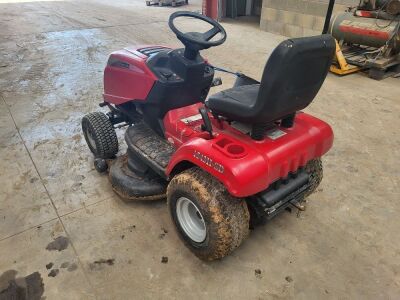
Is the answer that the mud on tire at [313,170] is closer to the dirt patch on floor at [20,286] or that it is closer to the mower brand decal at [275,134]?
the mower brand decal at [275,134]

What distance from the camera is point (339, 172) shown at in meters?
2.57

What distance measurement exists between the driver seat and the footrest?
1.91ft

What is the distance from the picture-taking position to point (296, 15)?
6297 mm

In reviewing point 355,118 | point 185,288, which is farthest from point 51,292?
point 355,118

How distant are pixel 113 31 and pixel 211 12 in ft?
8.82

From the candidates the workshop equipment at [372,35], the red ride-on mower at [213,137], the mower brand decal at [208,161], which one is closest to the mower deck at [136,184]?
the red ride-on mower at [213,137]

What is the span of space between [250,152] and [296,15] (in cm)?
568

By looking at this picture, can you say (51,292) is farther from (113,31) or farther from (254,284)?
(113,31)

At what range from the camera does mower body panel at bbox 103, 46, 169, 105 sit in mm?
2152

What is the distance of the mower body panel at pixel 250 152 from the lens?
57.5 inches

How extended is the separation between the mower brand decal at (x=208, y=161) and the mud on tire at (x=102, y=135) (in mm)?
1081

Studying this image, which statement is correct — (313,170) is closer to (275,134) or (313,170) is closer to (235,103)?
(275,134)

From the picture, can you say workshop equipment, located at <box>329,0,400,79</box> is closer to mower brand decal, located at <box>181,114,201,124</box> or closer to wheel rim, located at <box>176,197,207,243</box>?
mower brand decal, located at <box>181,114,201,124</box>

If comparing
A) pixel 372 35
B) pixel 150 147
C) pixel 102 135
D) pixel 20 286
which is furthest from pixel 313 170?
pixel 372 35
